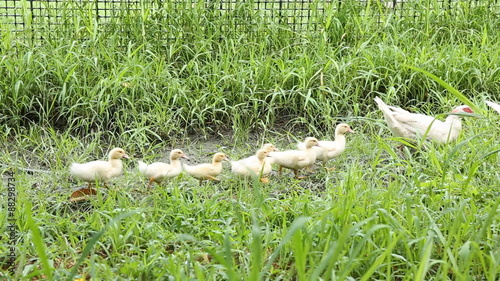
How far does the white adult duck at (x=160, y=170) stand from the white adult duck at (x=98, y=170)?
0.13 m

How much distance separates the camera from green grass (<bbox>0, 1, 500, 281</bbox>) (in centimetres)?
322

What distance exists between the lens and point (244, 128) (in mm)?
5254

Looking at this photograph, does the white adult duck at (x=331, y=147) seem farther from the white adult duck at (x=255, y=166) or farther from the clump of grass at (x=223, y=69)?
the clump of grass at (x=223, y=69)

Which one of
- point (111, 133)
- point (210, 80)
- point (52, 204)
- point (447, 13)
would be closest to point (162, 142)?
point (111, 133)

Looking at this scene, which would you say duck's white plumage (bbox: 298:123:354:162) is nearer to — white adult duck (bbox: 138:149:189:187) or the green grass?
the green grass

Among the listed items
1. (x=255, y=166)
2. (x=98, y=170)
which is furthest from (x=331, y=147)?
(x=98, y=170)

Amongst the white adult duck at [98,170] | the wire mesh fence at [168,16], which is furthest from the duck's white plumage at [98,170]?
the wire mesh fence at [168,16]

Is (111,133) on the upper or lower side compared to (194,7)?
lower

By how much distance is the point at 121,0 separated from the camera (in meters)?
5.82

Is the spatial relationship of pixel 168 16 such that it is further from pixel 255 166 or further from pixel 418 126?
pixel 418 126

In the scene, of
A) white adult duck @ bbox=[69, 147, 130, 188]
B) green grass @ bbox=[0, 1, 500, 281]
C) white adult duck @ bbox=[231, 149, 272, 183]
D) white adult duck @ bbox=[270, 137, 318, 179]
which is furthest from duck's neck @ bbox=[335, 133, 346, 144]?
white adult duck @ bbox=[69, 147, 130, 188]

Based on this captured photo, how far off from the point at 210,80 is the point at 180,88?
0.26 m

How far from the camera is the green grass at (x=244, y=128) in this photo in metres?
3.22

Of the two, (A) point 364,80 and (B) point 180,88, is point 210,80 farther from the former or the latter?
(A) point 364,80
